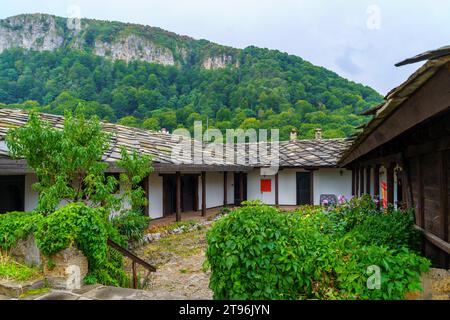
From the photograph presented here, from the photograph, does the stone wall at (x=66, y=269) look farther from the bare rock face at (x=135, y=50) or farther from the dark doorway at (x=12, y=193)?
the bare rock face at (x=135, y=50)

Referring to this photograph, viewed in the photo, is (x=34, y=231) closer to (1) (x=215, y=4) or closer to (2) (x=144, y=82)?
(1) (x=215, y=4)

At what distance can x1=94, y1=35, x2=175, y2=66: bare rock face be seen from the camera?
52688 millimetres

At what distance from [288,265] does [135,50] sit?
63.7 m

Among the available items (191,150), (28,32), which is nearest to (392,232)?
(191,150)

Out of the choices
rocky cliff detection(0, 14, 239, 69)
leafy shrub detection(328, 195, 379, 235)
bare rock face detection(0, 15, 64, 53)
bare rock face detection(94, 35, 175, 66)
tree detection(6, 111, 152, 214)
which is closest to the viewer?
tree detection(6, 111, 152, 214)

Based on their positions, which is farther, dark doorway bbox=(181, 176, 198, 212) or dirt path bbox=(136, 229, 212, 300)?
dark doorway bbox=(181, 176, 198, 212)

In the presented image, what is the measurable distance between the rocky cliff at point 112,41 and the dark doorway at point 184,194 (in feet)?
105

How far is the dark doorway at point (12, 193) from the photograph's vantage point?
8719 millimetres

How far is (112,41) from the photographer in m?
57.9

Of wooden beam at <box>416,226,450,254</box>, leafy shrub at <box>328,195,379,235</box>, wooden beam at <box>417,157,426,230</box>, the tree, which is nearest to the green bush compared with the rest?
wooden beam at <box>416,226,450,254</box>

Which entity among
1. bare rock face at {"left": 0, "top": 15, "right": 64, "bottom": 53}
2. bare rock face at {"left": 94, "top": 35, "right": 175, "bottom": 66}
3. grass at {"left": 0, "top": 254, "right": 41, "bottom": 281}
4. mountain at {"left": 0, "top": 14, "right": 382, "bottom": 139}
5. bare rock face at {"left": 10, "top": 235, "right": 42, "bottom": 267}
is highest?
bare rock face at {"left": 0, "top": 15, "right": 64, "bottom": 53}

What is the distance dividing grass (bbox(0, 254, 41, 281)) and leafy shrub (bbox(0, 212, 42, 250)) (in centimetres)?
27

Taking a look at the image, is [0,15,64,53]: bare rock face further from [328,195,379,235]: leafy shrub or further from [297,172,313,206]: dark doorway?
[328,195,379,235]: leafy shrub

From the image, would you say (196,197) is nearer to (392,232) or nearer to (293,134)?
(293,134)
